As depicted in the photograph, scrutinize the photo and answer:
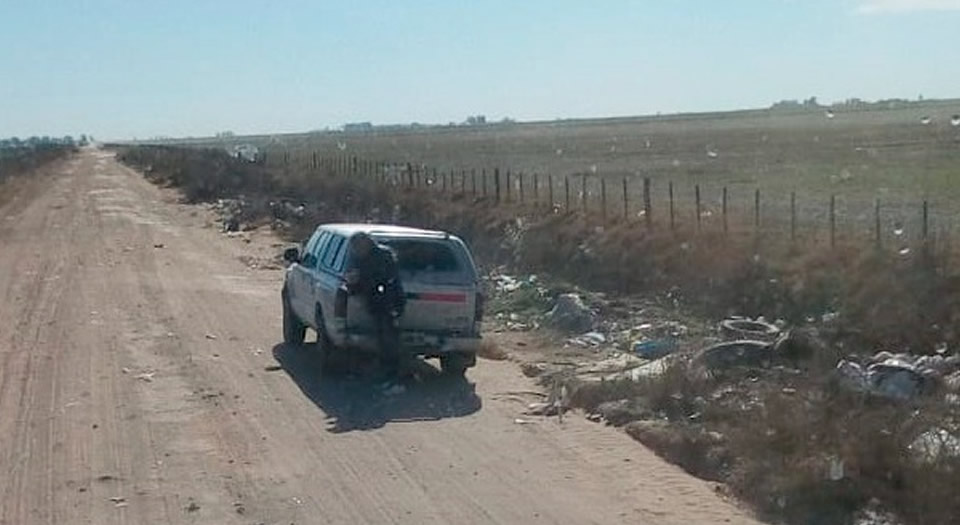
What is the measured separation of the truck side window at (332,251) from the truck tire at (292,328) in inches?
66.1

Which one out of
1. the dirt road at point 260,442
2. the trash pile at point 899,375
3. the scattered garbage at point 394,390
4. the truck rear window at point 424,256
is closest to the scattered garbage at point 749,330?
the trash pile at point 899,375

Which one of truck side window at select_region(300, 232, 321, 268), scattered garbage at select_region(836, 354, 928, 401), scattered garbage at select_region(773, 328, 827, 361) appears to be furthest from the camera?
truck side window at select_region(300, 232, 321, 268)

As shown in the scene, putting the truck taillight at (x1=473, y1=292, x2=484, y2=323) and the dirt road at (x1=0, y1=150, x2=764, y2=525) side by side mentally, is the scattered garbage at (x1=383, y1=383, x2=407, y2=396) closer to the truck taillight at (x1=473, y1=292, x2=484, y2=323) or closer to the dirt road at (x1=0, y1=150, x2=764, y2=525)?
the dirt road at (x1=0, y1=150, x2=764, y2=525)

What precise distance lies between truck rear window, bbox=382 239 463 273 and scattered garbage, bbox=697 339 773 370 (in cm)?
304

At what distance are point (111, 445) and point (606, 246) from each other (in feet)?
47.1

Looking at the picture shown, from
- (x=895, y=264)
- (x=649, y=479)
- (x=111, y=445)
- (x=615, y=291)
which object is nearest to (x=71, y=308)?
(x=615, y=291)

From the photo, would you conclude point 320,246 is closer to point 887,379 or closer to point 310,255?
point 310,255

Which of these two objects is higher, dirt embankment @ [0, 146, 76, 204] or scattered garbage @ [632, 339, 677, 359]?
scattered garbage @ [632, 339, 677, 359]

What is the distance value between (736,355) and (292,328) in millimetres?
6389

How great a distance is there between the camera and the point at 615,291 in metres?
24.1

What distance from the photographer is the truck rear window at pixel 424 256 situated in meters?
17.0

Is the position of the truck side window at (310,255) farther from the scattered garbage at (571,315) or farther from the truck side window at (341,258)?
the scattered garbage at (571,315)

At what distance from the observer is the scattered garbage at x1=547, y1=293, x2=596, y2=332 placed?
2116 centimetres

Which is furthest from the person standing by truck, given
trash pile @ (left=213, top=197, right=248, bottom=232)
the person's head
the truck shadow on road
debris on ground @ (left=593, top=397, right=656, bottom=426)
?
trash pile @ (left=213, top=197, right=248, bottom=232)
